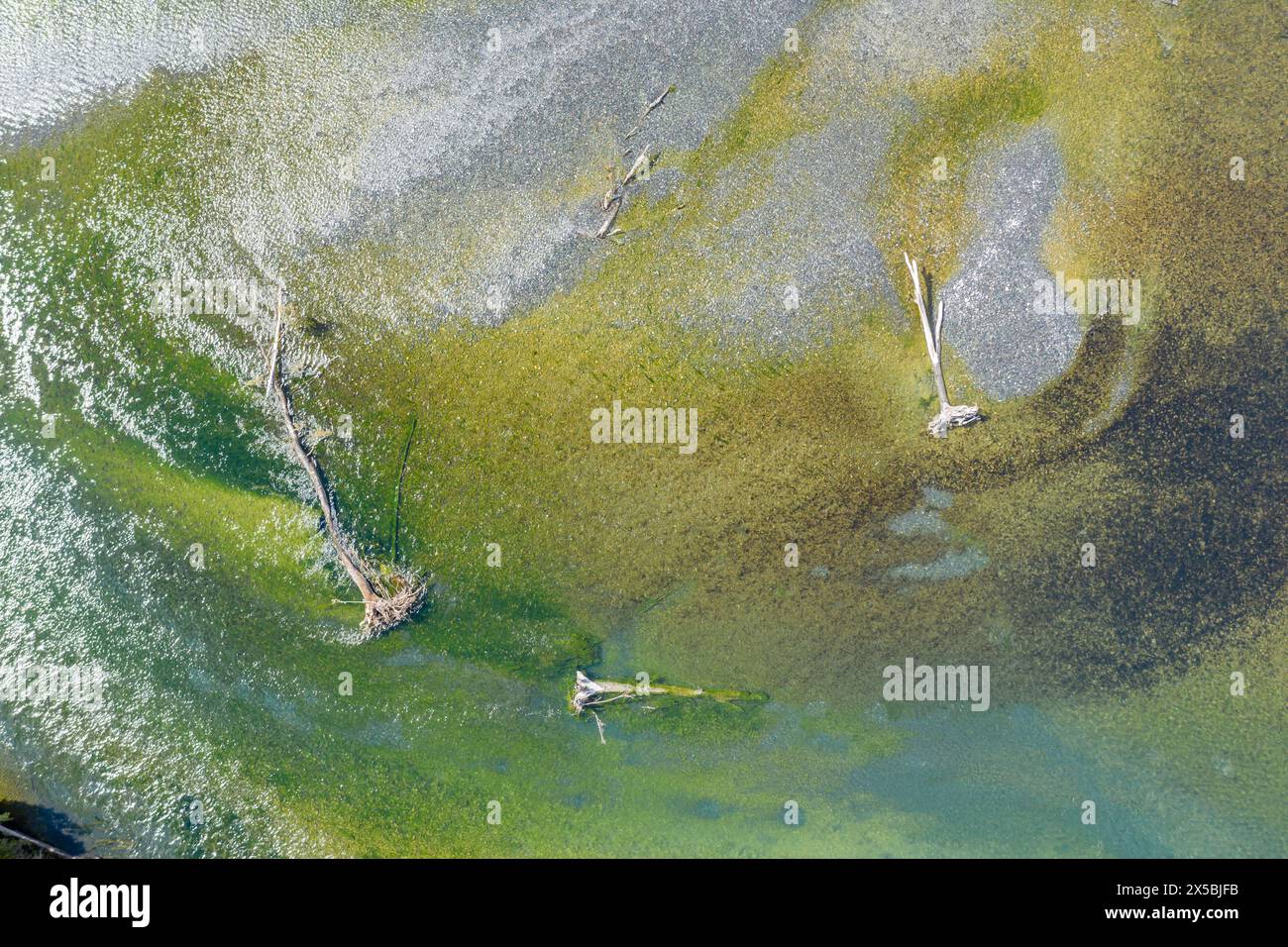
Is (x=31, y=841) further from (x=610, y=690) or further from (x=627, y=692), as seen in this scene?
(x=627, y=692)

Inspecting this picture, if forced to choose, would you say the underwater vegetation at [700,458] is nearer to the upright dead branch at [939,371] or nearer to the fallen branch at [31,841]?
the upright dead branch at [939,371]

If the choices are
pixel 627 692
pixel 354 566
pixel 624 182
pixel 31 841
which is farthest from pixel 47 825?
pixel 624 182

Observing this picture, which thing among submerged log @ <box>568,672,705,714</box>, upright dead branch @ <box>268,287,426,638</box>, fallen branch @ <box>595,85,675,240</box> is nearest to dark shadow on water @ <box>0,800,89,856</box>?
upright dead branch @ <box>268,287,426,638</box>

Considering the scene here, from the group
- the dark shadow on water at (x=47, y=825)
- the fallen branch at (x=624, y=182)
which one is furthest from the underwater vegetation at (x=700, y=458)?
the dark shadow on water at (x=47, y=825)

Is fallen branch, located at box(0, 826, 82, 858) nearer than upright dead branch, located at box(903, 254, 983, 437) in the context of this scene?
Yes

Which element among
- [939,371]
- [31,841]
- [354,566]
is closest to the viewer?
[31,841]

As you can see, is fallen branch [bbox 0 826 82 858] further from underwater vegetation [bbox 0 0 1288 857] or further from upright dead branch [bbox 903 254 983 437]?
upright dead branch [bbox 903 254 983 437]

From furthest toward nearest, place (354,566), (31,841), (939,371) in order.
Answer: (354,566)
(939,371)
(31,841)
